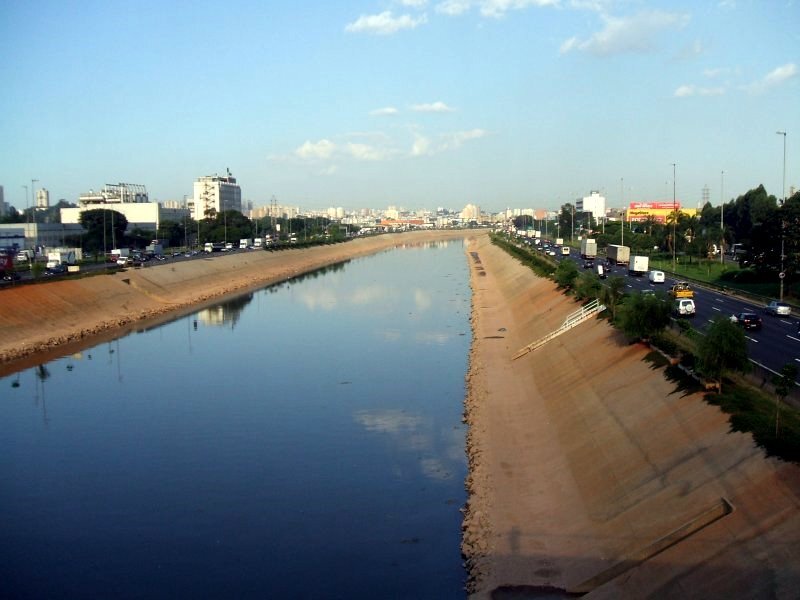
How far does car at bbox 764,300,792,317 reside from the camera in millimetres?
29719

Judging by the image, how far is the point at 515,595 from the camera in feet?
40.1

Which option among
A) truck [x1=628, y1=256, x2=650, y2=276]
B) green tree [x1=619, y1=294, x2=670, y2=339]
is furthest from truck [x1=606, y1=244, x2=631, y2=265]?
green tree [x1=619, y1=294, x2=670, y2=339]

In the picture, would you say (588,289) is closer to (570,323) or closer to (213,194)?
(570,323)

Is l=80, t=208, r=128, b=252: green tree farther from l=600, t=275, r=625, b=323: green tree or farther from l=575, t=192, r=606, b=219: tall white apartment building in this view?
l=575, t=192, r=606, b=219: tall white apartment building

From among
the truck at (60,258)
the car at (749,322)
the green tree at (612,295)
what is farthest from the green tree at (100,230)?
the car at (749,322)

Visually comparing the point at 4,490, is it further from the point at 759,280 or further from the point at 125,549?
the point at 759,280

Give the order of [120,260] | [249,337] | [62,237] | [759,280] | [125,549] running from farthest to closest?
[62,237] → [120,260] → [759,280] → [249,337] → [125,549]

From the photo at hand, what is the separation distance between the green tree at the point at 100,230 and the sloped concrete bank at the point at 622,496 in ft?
210

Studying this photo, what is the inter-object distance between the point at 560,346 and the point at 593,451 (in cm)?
1246

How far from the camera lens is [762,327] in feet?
Result: 88.1

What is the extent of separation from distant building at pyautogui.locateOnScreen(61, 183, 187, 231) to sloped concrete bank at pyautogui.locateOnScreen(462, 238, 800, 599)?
93.9 meters

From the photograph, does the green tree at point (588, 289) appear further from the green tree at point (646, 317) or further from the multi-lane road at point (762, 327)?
the green tree at point (646, 317)

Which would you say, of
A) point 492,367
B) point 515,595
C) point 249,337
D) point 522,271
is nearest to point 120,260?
point 249,337

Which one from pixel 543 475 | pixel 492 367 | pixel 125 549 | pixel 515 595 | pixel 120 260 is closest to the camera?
pixel 515 595
